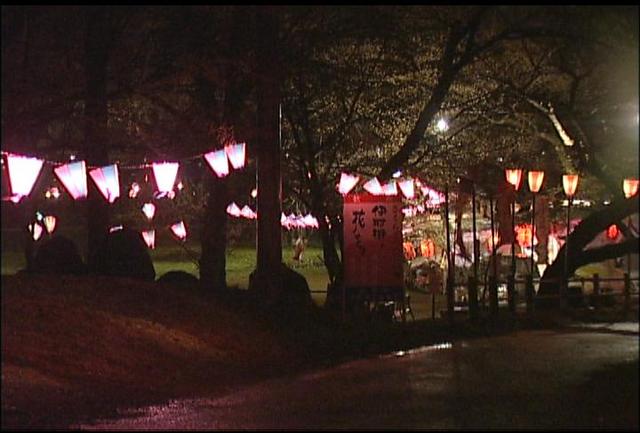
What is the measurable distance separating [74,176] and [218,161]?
3.40 metres

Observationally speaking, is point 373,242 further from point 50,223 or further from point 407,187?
point 50,223

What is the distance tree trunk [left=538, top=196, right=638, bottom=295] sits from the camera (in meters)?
30.2

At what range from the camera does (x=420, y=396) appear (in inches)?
539

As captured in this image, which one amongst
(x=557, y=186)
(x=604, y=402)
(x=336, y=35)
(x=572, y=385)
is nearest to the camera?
(x=604, y=402)

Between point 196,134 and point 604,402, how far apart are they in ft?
41.0

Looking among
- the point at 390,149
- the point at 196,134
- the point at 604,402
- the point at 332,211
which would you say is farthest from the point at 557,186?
the point at 604,402

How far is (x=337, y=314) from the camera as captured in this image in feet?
78.9

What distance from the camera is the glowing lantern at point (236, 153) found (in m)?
21.8

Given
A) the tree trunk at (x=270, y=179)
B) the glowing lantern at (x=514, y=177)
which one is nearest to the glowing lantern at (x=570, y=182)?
the glowing lantern at (x=514, y=177)

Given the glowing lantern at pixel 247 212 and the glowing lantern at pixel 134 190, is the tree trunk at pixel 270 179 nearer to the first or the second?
the glowing lantern at pixel 247 212

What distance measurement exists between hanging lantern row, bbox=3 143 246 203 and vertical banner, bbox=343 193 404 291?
303 centimetres

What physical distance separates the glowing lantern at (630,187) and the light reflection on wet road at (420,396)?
12.2m

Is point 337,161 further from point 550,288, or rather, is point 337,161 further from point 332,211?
point 550,288

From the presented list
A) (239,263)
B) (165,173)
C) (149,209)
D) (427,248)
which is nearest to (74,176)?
(165,173)
